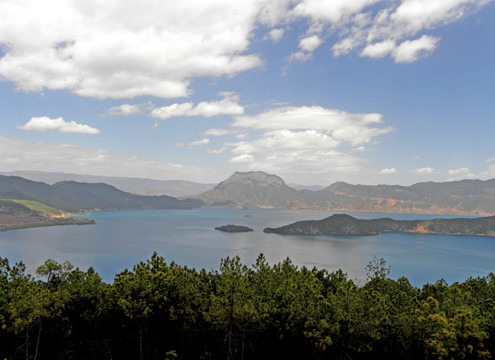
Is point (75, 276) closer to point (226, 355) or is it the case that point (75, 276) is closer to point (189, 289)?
point (189, 289)

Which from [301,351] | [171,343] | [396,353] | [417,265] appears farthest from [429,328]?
[417,265]

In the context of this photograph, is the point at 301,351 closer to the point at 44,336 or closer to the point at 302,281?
the point at 302,281

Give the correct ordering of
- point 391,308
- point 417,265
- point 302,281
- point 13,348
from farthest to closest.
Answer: point 417,265 → point 302,281 → point 13,348 → point 391,308

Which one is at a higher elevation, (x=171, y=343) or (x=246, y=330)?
(x=246, y=330)

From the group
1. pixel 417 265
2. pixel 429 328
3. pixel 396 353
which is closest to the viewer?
pixel 429 328

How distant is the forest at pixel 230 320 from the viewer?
24.2 metres

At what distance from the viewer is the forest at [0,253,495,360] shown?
2419 cm

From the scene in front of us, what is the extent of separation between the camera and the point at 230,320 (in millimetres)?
26234

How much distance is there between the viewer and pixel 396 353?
2559cm

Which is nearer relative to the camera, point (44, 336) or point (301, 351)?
point (301, 351)

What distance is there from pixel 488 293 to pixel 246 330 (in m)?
25.6

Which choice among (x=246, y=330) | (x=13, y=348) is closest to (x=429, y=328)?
(x=246, y=330)

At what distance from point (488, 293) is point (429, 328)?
1756 cm

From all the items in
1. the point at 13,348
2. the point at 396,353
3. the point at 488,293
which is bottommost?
the point at 13,348
